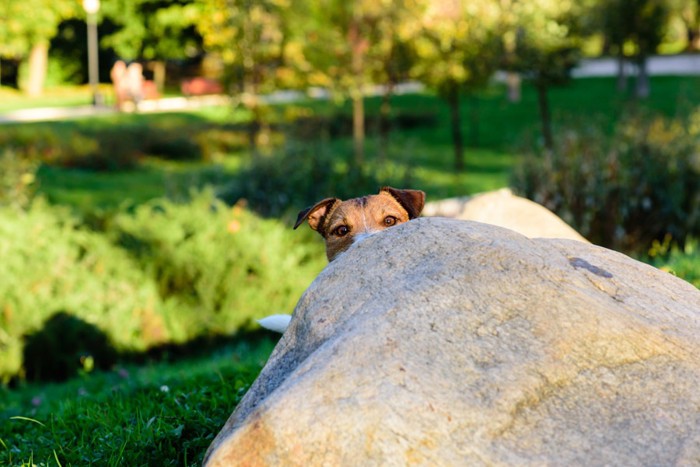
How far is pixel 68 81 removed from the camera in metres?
53.3

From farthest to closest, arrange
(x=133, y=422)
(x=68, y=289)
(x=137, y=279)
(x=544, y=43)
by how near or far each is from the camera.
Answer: (x=544, y=43) < (x=137, y=279) < (x=68, y=289) < (x=133, y=422)

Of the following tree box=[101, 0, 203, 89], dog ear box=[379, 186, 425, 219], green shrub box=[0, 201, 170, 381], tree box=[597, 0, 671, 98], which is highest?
tree box=[101, 0, 203, 89]

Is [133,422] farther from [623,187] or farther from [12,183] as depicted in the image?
[12,183]

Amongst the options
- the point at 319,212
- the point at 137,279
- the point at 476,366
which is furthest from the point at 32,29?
the point at 476,366

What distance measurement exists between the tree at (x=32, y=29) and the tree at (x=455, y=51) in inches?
854

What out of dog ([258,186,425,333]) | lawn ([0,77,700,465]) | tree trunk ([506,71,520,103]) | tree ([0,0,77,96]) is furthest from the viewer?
tree ([0,0,77,96])

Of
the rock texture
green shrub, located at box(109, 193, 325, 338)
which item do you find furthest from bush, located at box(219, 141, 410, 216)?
the rock texture

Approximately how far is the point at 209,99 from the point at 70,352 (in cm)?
3427

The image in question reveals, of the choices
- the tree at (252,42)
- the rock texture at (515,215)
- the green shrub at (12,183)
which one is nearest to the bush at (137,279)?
the green shrub at (12,183)

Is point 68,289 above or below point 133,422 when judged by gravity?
below

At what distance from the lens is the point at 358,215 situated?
507 centimetres

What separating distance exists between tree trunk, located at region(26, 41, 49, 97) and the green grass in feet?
146

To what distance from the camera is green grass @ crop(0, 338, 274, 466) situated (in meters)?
4.25

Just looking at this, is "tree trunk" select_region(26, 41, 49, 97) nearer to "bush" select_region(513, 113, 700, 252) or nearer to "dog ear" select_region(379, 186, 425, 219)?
"bush" select_region(513, 113, 700, 252)
